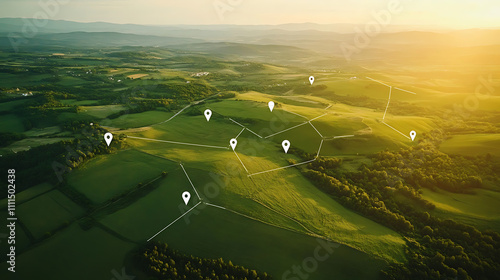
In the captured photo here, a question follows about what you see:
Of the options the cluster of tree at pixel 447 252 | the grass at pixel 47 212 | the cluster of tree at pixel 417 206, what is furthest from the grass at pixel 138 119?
the cluster of tree at pixel 447 252

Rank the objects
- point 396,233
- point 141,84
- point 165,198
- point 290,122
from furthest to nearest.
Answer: point 141,84
point 290,122
point 165,198
point 396,233

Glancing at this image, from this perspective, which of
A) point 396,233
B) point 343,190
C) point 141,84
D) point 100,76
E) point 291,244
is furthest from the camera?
point 100,76

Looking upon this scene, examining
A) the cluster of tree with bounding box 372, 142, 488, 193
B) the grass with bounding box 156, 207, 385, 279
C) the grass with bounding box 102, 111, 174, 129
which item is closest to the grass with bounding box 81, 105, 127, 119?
the grass with bounding box 102, 111, 174, 129

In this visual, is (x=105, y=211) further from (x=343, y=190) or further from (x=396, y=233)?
(x=396, y=233)

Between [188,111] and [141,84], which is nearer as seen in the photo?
[188,111]

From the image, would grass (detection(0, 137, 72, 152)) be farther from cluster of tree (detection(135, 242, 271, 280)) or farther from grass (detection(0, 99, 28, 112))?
cluster of tree (detection(135, 242, 271, 280))

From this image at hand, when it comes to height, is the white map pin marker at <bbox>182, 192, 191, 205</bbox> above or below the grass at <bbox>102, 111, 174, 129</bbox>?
below

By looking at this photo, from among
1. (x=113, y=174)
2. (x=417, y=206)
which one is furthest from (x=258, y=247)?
(x=113, y=174)

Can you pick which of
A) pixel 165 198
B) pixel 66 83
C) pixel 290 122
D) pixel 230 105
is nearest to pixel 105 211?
pixel 165 198
